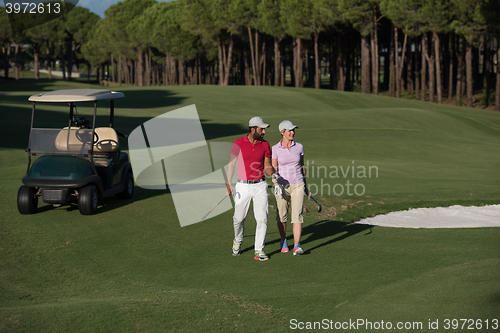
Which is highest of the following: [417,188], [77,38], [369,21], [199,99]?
[77,38]

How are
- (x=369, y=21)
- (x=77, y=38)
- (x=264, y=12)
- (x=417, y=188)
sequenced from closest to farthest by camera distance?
1. (x=417, y=188)
2. (x=369, y=21)
3. (x=264, y=12)
4. (x=77, y=38)

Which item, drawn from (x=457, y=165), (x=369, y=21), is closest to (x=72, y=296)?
(x=457, y=165)

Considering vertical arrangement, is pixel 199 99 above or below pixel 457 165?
above

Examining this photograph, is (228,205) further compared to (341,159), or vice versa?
(341,159)

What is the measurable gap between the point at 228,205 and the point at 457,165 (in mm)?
12624

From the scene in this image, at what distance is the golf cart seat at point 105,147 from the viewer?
36.3 ft

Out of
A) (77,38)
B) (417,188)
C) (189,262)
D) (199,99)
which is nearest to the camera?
(189,262)

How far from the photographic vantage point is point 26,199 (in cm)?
1018

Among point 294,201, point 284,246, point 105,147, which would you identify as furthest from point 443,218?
point 105,147

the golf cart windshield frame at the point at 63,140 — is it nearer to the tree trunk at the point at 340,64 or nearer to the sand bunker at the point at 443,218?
the sand bunker at the point at 443,218

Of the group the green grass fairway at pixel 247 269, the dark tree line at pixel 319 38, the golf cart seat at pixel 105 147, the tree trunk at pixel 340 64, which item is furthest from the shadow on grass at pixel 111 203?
the tree trunk at pixel 340 64

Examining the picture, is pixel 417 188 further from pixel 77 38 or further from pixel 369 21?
pixel 77 38

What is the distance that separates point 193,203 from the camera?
37.7 feet

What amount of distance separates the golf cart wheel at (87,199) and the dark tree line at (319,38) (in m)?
40.0
